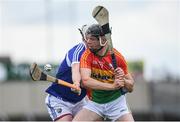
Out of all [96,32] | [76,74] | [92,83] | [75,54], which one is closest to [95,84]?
[92,83]

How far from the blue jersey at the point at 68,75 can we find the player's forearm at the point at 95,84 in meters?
0.38

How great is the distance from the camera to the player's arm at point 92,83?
13.0 meters

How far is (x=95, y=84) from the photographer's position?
1303 cm

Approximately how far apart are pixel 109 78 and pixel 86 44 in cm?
60

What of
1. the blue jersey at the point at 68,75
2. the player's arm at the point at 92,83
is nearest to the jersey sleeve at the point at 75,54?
the blue jersey at the point at 68,75

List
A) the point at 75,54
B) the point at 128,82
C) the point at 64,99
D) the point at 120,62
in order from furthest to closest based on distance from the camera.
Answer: the point at 64,99 → the point at 75,54 → the point at 120,62 → the point at 128,82

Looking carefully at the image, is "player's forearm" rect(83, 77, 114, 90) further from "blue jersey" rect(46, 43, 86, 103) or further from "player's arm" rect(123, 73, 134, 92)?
"blue jersey" rect(46, 43, 86, 103)

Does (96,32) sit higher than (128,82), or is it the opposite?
(96,32)

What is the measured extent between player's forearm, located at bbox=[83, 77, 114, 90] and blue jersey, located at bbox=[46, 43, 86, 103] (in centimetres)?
38

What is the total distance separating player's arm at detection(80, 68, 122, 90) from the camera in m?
13.0

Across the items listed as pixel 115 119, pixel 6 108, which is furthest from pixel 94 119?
pixel 6 108

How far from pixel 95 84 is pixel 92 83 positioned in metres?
0.05

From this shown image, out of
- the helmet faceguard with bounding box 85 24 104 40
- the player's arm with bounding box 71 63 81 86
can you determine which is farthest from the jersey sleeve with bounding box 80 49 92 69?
the helmet faceguard with bounding box 85 24 104 40

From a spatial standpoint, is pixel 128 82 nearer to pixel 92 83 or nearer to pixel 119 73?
pixel 119 73
